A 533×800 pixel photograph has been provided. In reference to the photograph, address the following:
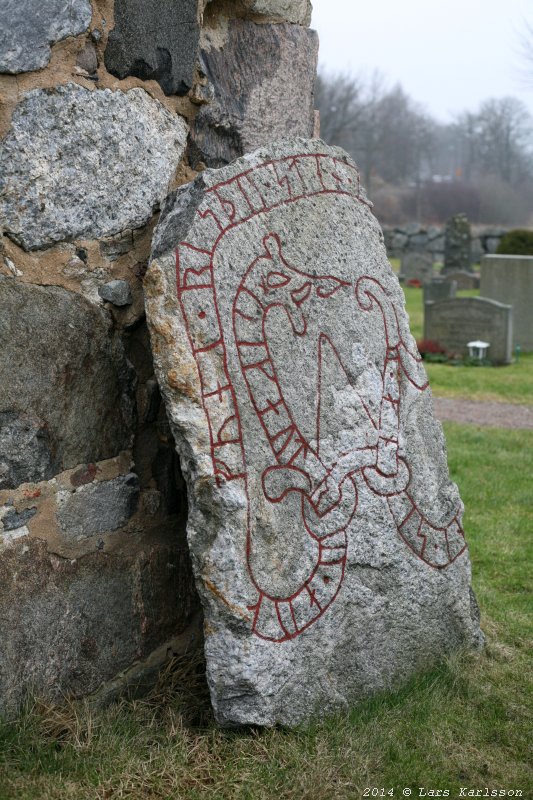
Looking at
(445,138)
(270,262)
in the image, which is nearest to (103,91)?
(270,262)

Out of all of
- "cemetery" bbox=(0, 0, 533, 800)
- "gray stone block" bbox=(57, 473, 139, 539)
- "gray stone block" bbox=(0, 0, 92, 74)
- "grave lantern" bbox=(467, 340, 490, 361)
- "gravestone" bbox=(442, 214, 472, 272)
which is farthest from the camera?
"gravestone" bbox=(442, 214, 472, 272)

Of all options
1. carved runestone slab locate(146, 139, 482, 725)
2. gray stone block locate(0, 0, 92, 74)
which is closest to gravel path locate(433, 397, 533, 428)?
carved runestone slab locate(146, 139, 482, 725)

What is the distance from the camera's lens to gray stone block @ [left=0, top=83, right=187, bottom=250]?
2.35 meters

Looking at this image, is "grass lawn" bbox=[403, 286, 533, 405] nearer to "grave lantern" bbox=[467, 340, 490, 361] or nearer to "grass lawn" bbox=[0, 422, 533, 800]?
"grave lantern" bbox=[467, 340, 490, 361]

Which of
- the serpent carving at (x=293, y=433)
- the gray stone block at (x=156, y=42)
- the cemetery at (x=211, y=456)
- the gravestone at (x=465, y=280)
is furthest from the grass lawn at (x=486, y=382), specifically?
the gravestone at (x=465, y=280)

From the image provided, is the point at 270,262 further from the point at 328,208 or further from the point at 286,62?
the point at 286,62

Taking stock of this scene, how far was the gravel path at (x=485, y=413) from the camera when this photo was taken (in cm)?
748

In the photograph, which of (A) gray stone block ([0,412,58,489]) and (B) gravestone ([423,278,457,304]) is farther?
(B) gravestone ([423,278,457,304])

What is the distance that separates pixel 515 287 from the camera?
11375 millimetres

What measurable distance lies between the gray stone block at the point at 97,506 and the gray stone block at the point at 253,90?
105 centimetres

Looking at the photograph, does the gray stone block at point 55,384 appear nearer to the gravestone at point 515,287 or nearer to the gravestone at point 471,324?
the gravestone at point 471,324

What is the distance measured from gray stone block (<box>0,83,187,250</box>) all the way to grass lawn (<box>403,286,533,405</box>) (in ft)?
20.6

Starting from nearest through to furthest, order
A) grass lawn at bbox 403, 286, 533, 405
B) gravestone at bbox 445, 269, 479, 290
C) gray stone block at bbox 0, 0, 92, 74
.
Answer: gray stone block at bbox 0, 0, 92, 74, grass lawn at bbox 403, 286, 533, 405, gravestone at bbox 445, 269, 479, 290

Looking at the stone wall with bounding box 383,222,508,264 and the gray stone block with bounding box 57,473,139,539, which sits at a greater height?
the stone wall with bounding box 383,222,508,264
